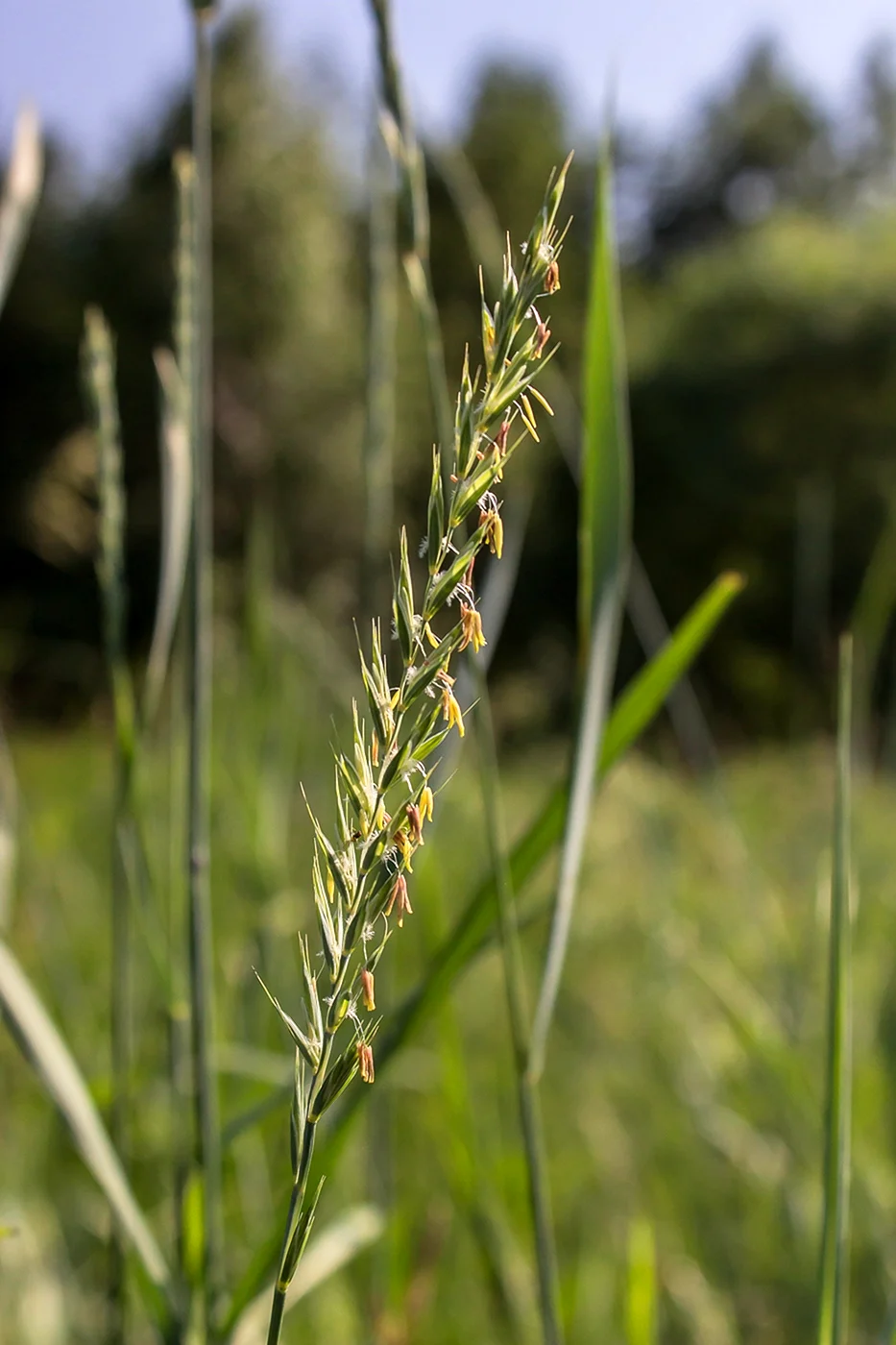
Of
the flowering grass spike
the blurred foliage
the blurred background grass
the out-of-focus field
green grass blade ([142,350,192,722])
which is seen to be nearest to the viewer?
the flowering grass spike

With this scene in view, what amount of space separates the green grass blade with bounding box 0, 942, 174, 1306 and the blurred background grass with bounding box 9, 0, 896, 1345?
0.02 m

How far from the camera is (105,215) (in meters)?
5.43

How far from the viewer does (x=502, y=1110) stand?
39.6 inches

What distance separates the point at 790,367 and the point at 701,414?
43cm

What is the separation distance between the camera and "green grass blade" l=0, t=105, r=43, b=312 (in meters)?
0.32

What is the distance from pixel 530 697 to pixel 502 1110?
1.01 m

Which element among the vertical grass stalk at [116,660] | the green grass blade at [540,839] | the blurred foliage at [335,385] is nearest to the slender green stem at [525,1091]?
the green grass blade at [540,839]

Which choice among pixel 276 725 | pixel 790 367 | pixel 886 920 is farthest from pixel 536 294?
pixel 790 367

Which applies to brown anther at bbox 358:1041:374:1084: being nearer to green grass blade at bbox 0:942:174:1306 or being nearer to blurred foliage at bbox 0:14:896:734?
green grass blade at bbox 0:942:174:1306

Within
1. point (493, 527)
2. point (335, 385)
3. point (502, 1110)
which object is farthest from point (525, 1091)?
point (335, 385)

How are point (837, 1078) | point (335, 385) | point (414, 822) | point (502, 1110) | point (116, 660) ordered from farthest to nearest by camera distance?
point (335, 385)
point (502, 1110)
point (116, 660)
point (837, 1078)
point (414, 822)

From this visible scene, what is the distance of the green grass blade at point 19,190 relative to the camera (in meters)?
0.32

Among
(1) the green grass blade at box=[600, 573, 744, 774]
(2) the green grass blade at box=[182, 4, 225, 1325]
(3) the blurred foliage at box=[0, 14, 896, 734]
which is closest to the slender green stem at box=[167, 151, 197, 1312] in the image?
(2) the green grass blade at box=[182, 4, 225, 1325]

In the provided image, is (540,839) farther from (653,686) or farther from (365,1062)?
(365,1062)
